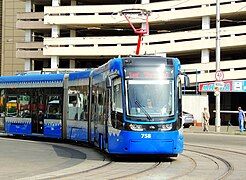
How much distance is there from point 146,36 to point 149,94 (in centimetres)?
4497

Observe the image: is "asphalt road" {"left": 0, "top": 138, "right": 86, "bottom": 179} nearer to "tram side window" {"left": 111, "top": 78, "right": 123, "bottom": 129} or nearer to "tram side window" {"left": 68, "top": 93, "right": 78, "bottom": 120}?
"tram side window" {"left": 111, "top": 78, "right": 123, "bottom": 129}

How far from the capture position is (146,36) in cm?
6156

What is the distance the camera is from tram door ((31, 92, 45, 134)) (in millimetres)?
27297

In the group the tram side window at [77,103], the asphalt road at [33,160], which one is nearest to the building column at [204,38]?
the tram side window at [77,103]

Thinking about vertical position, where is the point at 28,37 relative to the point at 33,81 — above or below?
above

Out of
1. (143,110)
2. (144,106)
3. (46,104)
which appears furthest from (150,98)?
(46,104)

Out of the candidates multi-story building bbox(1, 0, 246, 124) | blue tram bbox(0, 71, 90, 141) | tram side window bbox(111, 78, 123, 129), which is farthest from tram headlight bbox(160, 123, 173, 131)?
multi-story building bbox(1, 0, 246, 124)

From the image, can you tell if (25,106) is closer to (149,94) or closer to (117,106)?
(117,106)

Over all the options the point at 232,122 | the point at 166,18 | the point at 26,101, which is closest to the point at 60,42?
the point at 166,18

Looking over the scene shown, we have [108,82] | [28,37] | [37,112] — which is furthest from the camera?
[28,37]

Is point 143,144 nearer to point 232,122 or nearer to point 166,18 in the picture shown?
point 232,122

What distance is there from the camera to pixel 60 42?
64938mm

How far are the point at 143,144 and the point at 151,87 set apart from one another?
1765 millimetres

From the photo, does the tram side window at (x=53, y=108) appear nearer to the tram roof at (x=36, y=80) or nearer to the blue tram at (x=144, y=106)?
the tram roof at (x=36, y=80)
